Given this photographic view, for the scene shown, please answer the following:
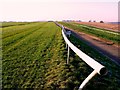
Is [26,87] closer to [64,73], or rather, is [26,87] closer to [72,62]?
[64,73]

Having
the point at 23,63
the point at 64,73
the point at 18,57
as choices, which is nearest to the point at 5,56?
the point at 18,57

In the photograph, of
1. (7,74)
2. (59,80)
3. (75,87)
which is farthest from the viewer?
(7,74)

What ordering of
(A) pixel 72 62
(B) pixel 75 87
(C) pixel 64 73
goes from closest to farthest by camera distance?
1. (B) pixel 75 87
2. (C) pixel 64 73
3. (A) pixel 72 62

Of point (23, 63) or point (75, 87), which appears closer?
point (75, 87)

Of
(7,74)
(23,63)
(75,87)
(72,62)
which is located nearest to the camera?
(75,87)

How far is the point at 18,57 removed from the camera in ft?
47.0

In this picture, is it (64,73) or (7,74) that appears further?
(7,74)

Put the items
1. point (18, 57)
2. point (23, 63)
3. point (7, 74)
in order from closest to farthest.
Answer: point (7, 74)
point (23, 63)
point (18, 57)

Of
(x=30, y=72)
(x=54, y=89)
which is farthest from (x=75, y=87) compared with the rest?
(x=30, y=72)

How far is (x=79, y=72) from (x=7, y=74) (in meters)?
2.99

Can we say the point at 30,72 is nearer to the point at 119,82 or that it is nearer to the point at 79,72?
the point at 79,72

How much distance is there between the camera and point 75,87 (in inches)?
315

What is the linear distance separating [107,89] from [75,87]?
106cm

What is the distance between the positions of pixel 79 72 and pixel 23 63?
3.84 metres
